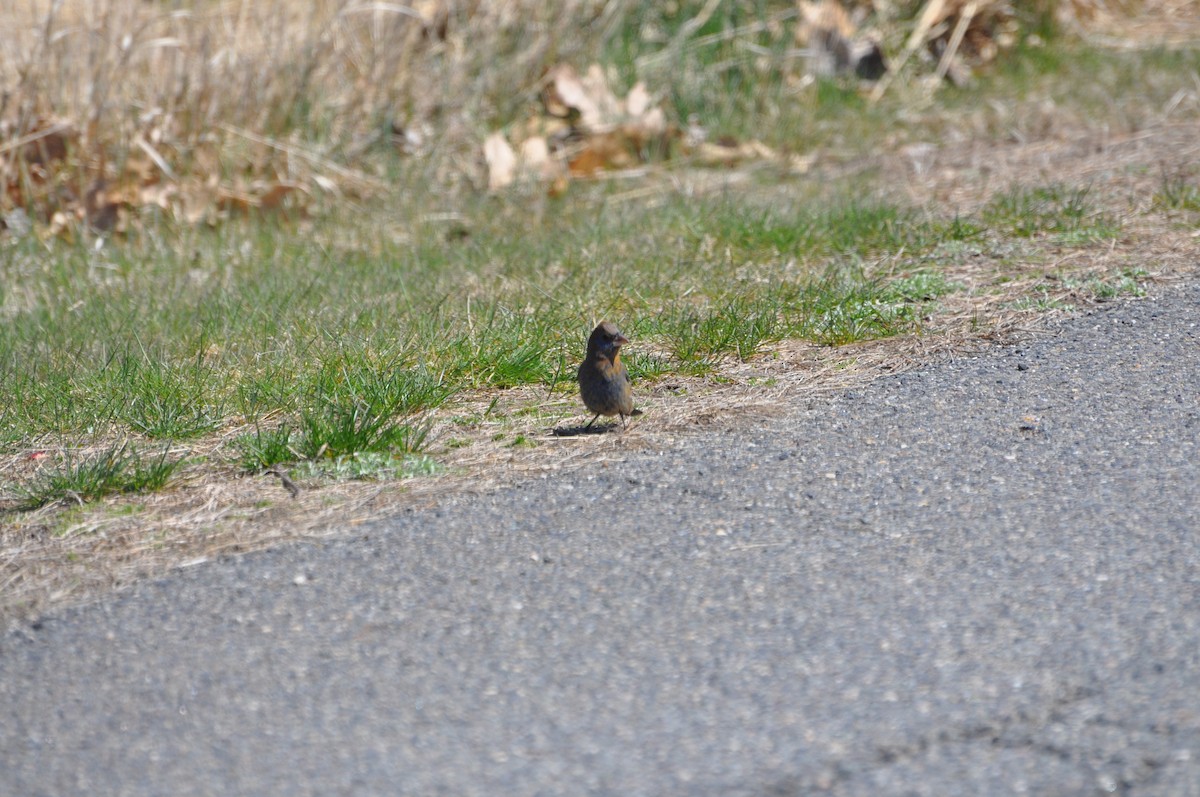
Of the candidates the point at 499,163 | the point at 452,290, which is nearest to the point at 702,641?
the point at 452,290

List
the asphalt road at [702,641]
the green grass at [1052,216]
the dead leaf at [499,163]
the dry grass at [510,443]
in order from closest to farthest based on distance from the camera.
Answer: the asphalt road at [702,641]
the dry grass at [510,443]
the green grass at [1052,216]
the dead leaf at [499,163]

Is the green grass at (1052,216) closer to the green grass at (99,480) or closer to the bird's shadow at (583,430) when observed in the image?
the bird's shadow at (583,430)

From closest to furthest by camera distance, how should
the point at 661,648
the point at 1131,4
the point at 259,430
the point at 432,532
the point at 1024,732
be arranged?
the point at 1024,732 → the point at 661,648 → the point at 432,532 → the point at 259,430 → the point at 1131,4

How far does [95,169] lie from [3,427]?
3416 millimetres

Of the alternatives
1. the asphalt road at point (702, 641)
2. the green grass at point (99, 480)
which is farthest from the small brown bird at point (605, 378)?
the green grass at point (99, 480)

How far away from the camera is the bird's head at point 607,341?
4.07 metres

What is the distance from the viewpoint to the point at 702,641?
2.84 m

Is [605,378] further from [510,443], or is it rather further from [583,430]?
[510,443]

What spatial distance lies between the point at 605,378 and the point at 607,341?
0.47 ft

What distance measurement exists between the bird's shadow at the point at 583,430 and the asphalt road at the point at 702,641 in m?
0.32

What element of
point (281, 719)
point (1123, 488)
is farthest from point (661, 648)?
point (1123, 488)

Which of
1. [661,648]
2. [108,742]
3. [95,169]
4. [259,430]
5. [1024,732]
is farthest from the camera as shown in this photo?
[95,169]

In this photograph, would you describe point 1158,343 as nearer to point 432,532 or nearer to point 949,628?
point 949,628

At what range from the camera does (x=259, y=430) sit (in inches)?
163
